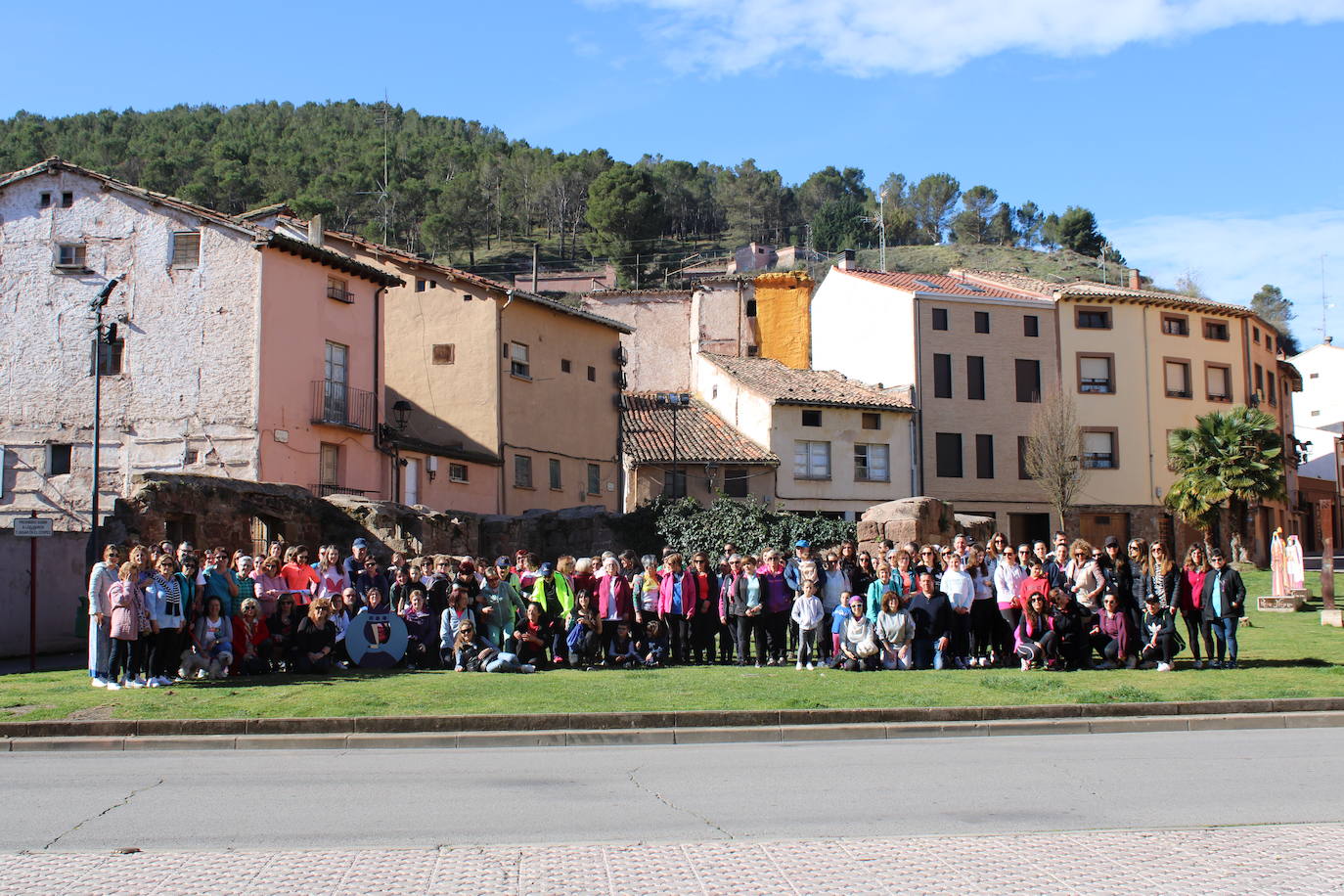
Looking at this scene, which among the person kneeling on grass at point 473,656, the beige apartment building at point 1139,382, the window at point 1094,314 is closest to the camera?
the person kneeling on grass at point 473,656

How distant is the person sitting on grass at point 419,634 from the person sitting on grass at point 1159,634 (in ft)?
31.0

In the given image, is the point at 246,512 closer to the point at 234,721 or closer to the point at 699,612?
the point at 699,612

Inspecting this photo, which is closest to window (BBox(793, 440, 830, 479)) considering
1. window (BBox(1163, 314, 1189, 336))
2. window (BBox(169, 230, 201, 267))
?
window (BBox(1163, 314, 1189, 336))

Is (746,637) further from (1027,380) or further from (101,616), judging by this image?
(1027,380)

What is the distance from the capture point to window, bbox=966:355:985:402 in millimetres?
50719

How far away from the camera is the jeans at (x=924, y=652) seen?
1727cm

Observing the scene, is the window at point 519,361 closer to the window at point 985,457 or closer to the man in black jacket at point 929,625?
the window at point 985,457

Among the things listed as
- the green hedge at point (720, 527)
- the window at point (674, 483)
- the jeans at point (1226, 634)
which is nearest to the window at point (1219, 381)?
the window at point (674, 483)

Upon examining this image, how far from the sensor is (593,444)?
151 feet

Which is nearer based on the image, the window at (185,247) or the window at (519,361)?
the window at (185,247)

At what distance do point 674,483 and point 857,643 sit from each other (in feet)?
96.6

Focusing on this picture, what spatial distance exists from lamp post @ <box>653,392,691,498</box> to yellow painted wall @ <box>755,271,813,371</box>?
7799 mm

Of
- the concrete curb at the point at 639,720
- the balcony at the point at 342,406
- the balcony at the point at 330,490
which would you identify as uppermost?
the balcony at the point at 342,406

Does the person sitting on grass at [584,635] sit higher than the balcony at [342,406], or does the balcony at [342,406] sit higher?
the balcony at [342,406]
